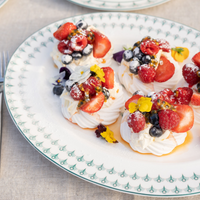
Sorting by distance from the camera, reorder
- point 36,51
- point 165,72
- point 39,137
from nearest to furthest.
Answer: point 39,137, point 165,72, point 36,51

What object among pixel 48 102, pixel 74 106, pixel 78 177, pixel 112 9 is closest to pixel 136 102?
pixel 74 106

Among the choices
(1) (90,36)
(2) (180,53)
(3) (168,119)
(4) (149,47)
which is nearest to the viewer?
(3) (168,119)

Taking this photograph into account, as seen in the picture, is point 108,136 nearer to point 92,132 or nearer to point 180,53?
point 92,132

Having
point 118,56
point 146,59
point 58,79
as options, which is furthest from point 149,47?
point 58,79

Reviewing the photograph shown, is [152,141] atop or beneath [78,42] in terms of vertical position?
beneath

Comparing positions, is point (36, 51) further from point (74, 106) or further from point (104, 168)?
point (104, 168)
